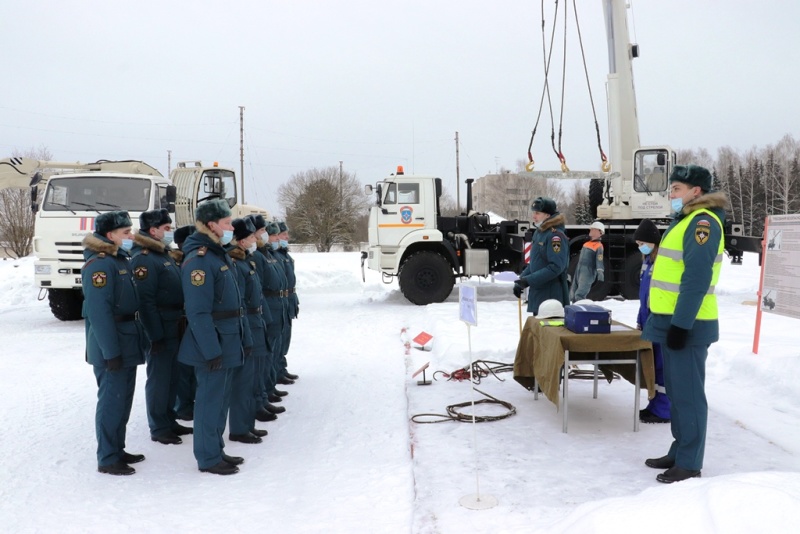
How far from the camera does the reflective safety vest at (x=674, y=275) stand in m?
3.59

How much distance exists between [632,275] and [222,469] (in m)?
10.4

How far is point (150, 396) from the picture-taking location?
4664 mm

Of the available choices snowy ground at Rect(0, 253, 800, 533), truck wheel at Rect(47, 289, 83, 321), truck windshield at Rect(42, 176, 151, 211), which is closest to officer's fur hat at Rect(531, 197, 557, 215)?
snowy ground at Rect(0, 253, 800, 533)

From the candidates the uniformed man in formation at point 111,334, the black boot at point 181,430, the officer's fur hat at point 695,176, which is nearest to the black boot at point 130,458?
the uniformed man in formation at point 111,334

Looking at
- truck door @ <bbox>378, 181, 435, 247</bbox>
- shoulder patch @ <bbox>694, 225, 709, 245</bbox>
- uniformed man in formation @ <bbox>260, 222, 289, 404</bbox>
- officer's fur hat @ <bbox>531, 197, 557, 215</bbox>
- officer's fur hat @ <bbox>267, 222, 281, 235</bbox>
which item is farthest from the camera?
truck door @ <bbox>378, 181, 435, 247</bbox>

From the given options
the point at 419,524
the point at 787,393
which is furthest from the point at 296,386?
the point at 787,393

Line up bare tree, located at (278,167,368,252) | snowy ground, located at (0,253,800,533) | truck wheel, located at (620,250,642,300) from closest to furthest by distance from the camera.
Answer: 1. snowy ground, located at (0,253,800,533)
2. truck wheel, located at (620,250,642,300)
3. bare tree, located at (278,167,368,252)

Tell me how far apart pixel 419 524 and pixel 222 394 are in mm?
1680

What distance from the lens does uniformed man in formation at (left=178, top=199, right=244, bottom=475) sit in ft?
12.7

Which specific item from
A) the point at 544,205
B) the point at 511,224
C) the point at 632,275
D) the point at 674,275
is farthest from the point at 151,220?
the point at 632,275

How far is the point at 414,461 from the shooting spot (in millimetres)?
4039

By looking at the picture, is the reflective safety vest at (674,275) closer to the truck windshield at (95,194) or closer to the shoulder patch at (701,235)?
the shoulder patch at (701,235)

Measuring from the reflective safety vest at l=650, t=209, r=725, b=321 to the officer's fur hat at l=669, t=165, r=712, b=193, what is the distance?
0.19m

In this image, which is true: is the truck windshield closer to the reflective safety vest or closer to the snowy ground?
the snowy ground
